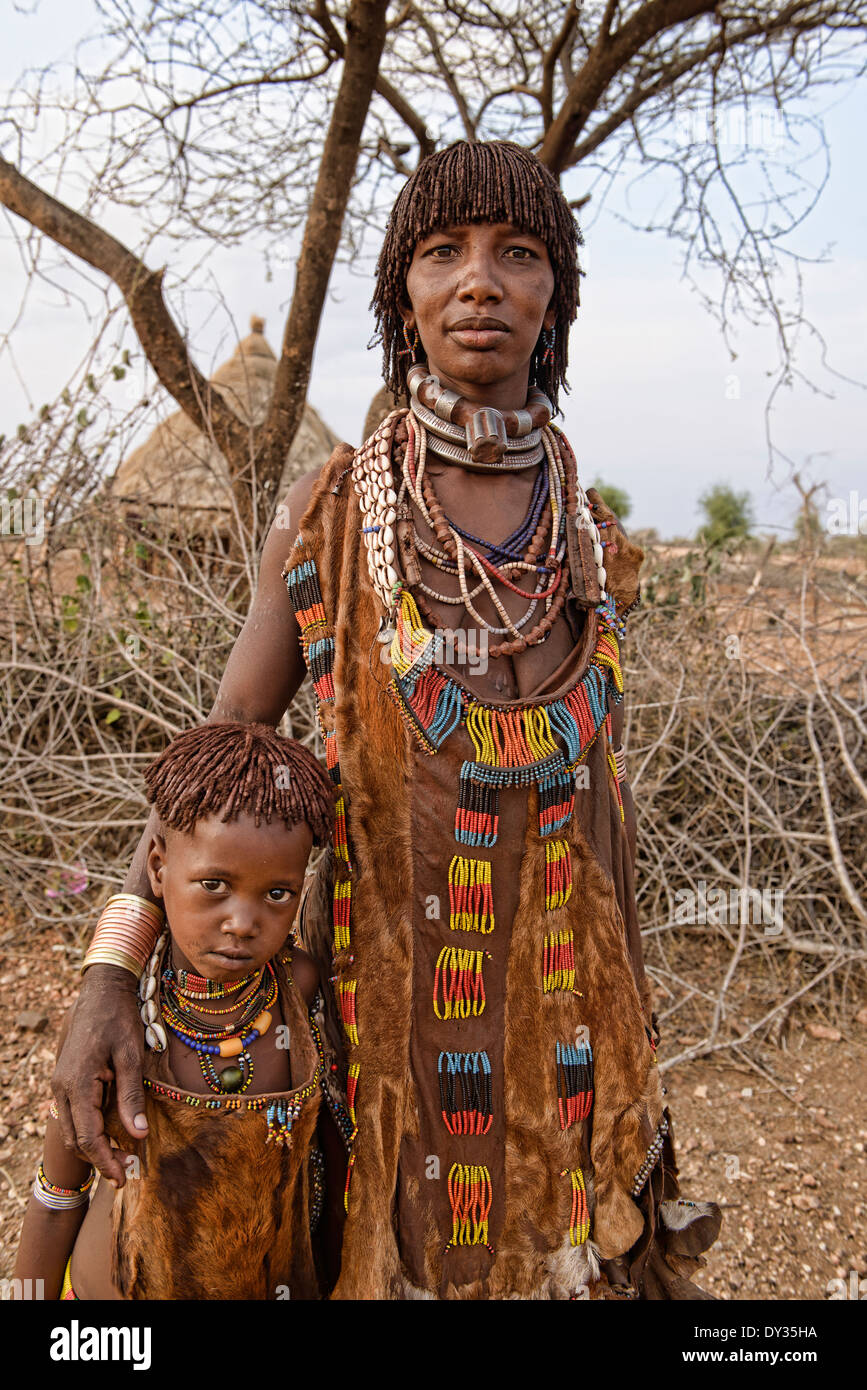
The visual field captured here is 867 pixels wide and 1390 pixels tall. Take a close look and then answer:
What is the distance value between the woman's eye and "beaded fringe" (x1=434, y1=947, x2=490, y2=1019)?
0.28 meters

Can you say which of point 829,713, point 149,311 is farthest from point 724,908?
point 149,311

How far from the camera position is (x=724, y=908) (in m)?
3.78

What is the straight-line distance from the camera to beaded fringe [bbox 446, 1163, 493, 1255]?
145cm

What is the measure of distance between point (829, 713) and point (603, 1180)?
288 cm

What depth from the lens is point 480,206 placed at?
1371 mm

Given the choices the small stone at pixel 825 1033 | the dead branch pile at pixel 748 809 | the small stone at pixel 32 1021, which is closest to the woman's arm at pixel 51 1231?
the small stone at pixel 32 1021

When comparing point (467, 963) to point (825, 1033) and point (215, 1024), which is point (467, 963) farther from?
point (825, 1033)

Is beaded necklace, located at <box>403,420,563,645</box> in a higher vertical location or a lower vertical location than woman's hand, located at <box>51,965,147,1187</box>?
higher

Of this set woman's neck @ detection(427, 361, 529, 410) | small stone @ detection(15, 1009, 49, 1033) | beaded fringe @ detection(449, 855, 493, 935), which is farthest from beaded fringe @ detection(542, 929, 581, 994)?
small stone @ detection(15, 1009, 49, 1033)

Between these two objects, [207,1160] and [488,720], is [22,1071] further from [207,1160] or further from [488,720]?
[488,720]

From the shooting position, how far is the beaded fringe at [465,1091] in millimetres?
1435

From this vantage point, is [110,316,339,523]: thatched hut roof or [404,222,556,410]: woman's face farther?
[110,316,339,523]: thatched hut roof

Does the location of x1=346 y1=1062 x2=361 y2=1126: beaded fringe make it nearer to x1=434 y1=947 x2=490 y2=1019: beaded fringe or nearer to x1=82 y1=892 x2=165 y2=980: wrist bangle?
x1=434 y1=947 x2=490 y2=1019: beaded fringe

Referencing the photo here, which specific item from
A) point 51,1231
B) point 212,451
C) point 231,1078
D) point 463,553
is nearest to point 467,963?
point 231,1078
